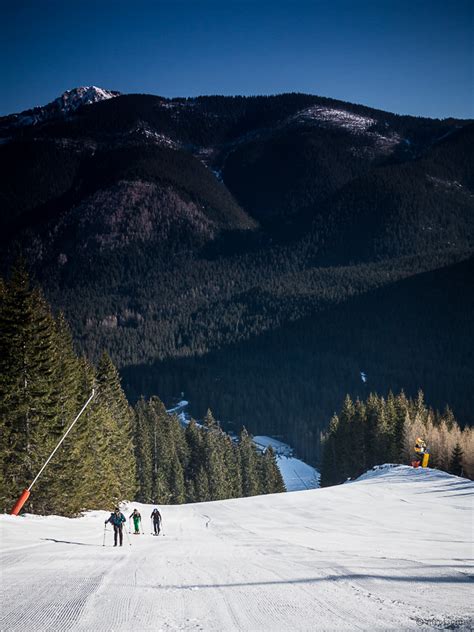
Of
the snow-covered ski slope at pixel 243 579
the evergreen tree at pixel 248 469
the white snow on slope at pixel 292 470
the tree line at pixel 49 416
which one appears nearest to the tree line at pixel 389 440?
the evergreen tree at pixel 248 469

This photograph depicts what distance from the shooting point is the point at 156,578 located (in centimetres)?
1392

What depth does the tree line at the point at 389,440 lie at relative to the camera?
224ft

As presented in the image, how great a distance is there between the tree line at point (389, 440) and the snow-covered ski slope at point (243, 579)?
1479 inches

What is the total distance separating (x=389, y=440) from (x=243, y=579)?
6830 cm

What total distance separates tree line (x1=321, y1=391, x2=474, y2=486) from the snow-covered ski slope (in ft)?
123

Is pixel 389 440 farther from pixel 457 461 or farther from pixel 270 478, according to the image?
pixel 270 478

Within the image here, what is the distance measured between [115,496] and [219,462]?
141 feet

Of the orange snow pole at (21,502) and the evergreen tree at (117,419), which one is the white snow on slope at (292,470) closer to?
the evergreen tree at (117,419)

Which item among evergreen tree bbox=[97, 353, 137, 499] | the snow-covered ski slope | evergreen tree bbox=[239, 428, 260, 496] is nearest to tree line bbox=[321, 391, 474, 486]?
evergreen tree bbox=[239, 428, 260, 496]

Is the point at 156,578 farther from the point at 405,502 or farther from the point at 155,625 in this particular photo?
the point at 405,502

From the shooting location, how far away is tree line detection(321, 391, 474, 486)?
224 feet

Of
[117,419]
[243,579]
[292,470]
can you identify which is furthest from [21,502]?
[292,470]

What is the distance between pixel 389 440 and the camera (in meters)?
78.6

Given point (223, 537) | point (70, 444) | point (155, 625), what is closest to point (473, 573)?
point (155, 625)
